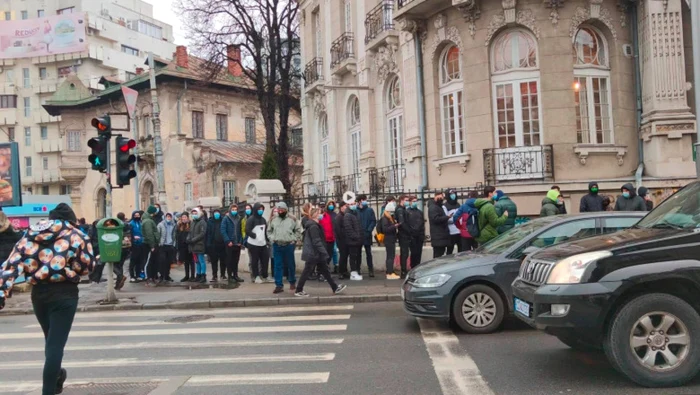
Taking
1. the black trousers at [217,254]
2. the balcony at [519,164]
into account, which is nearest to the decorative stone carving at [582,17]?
the balcony at [519,164]

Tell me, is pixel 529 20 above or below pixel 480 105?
above

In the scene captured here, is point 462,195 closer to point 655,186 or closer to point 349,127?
point 655,186

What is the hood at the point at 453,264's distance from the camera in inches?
320

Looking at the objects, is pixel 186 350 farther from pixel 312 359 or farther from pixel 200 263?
pixel 200 263

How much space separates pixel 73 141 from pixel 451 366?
4459 cm

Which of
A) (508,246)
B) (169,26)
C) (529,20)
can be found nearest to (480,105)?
(529,20)

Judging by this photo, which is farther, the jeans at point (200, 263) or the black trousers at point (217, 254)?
the jeans at point (200, 263)

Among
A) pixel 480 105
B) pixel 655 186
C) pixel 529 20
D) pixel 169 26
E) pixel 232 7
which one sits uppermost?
pixel 169 26

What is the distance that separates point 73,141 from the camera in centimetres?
4488

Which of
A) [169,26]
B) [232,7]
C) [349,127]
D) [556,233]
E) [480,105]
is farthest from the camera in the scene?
[169,26]

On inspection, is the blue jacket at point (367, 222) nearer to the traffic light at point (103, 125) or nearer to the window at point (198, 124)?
the traffic light at point (103, 125)

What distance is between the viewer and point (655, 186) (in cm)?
1548

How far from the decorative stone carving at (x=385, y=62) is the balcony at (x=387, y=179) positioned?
3215 millimetres

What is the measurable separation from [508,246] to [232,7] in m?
24.2
